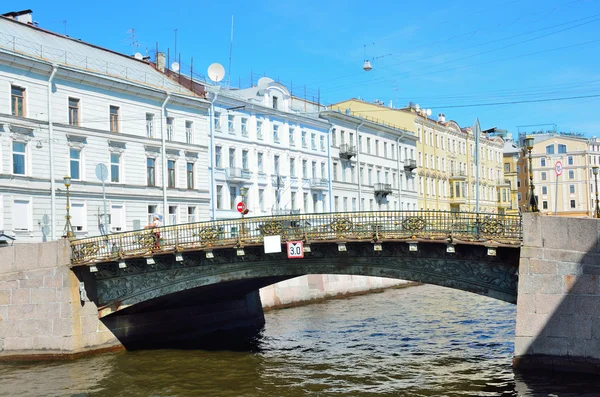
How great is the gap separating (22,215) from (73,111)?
239 inches

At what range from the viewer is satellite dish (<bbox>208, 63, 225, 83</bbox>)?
49625 mm

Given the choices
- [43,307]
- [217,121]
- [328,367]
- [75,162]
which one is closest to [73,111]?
[75,162]

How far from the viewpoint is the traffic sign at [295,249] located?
23.3 metres

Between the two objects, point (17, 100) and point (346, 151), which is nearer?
point (17, 100)

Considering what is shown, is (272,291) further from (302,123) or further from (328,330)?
(302,123)

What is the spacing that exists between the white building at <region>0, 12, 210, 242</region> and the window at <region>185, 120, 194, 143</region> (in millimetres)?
59

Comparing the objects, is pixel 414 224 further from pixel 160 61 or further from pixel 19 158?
pixel 160 61

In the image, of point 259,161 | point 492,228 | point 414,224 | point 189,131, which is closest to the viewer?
point 492,228

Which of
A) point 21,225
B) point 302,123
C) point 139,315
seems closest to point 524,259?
point 139,315

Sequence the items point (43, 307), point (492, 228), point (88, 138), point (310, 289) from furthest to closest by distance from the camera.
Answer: point (310, 289)
point (88, 138)
point (43, 307)
point (492, 228)

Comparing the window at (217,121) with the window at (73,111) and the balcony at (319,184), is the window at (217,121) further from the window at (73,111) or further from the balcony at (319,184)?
the balcony at (319,184)

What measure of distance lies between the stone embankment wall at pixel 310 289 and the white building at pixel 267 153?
24.2ft

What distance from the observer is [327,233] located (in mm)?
23078

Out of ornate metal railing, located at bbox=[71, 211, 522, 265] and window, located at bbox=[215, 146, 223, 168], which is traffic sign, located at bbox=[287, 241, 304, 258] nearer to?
ornate metal railing, located at bbox=[71, 211, 522, 265]
